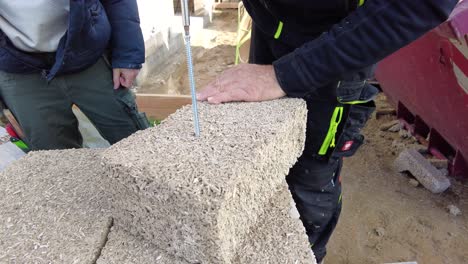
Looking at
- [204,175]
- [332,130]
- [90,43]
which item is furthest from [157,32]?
[204,175]

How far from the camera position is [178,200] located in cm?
116

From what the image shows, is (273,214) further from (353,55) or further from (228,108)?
(353,55)

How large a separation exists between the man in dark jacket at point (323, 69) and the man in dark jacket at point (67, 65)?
2.52 feet

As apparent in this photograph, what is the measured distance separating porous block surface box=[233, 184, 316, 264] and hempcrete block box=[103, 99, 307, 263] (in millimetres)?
41

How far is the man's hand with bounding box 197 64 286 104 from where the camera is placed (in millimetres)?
1536

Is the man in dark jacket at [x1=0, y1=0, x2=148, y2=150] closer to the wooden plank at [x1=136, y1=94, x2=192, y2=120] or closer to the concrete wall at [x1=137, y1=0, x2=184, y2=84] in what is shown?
the wooden plank at [x1=136, y1=94, x2=192, y2=120]

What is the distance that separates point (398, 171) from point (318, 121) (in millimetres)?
2300

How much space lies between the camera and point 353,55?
1.40m

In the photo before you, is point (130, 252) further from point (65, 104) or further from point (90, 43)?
point (65, 104)

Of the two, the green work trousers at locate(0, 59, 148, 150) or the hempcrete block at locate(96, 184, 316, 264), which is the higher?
the hempcrete block at locate(96, 184, 316, 264)

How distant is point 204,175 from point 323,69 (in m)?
0.57

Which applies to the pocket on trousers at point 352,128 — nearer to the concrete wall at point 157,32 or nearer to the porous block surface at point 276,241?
the porous block surface at point 276,241

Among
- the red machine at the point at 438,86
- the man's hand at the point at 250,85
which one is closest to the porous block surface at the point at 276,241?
the man's hand at the point at 250,85

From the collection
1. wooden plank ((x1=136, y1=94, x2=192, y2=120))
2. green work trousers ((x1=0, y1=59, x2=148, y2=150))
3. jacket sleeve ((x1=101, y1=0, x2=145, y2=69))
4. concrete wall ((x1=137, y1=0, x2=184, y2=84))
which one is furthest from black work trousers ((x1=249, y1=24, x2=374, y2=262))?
concrete wall ((x1=137, y1=0, x2=184, y2=84))
